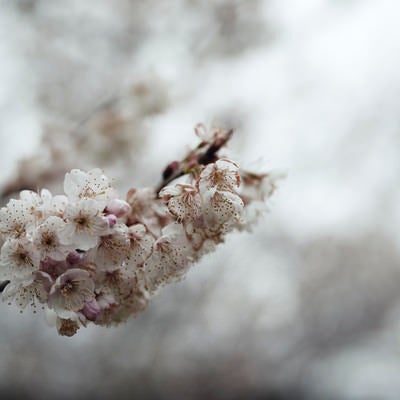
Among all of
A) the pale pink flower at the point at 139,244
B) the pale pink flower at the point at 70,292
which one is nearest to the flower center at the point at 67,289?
the pale pink flower at the point at 70,292

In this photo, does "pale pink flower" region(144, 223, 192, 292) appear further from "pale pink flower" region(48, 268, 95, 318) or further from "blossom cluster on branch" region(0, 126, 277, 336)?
"pale pink flower" region(48, 268, 95, 318)

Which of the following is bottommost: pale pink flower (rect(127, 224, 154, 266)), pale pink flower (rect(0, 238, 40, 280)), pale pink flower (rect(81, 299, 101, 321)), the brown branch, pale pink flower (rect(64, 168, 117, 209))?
pale pink flower (rect(81, 299, 101, 321))

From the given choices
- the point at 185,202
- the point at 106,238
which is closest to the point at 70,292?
the point at 106,238

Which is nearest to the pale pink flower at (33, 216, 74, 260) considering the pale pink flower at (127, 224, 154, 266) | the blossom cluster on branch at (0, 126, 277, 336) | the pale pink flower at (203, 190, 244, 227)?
the blossom cluster on branch at (0, 126, 277, 336)

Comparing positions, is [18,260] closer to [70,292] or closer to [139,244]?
[70,292]

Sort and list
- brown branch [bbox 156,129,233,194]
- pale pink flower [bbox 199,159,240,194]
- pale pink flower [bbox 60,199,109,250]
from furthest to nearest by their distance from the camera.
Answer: brown branch [bbox 156,129,233,194], pale pink flower [bbox 199,159,240,194], pale pink flower [bbox 60,199,109,250]

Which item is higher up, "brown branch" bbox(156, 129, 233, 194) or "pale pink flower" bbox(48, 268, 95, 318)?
"brown branch" bbox(156, 129, 233, 194)

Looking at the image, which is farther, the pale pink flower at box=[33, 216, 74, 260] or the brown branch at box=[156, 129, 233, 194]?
the brown branch at box=[156, 129, 233, 194]
